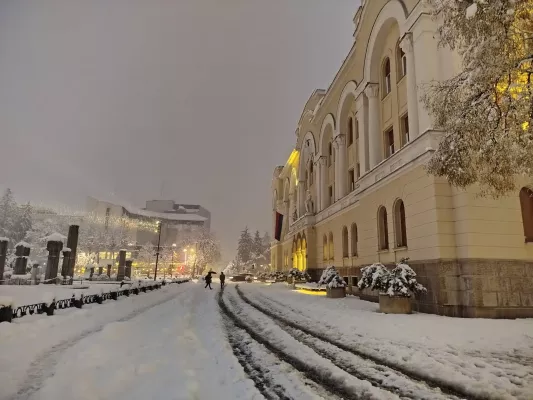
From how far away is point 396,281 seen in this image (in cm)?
1324

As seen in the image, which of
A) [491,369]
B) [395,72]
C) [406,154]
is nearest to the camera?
[491,369]

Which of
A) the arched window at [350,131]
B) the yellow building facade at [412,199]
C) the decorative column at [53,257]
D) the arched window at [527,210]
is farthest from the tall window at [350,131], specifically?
the decorative column at [53,257]

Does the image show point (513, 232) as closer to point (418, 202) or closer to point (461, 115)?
point (418, 202)

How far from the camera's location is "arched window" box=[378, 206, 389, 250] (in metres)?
18.6

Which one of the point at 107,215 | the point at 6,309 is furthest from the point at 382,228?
the point at 107,215

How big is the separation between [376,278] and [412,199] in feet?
13.1

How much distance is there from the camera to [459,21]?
28.2 ft

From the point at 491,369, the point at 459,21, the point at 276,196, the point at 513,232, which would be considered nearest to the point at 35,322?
the point at 491,369

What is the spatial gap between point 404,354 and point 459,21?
800cm

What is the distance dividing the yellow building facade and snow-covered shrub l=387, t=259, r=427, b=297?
0.74m

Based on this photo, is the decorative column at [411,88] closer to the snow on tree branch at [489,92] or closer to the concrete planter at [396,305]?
the snow on tree branch at [489,92]

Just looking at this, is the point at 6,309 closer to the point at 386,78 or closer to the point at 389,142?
the point at 389,142

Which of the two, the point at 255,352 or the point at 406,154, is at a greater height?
the point at 406,154

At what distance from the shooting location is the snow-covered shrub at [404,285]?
1307 cm
